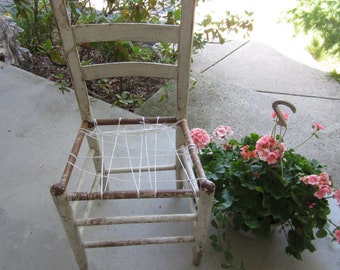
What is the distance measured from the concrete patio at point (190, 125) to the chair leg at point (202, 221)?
12cm

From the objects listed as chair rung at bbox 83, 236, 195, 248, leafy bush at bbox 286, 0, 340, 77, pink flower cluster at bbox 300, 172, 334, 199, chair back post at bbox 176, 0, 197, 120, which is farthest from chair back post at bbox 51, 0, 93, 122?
leafy bush at bbox 286, 0, 340, 77

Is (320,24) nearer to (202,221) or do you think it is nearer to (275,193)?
(275,193)

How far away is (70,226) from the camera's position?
97 cm

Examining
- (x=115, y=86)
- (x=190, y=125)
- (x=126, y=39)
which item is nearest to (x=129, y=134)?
(x=126, y=39)

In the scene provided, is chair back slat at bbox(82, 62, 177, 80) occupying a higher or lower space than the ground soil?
higher

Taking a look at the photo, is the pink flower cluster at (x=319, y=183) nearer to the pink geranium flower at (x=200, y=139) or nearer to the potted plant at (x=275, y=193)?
the potted plant at (x=275, y=193)

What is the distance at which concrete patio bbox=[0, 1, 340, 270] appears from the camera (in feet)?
4.09

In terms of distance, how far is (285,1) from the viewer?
3.45m

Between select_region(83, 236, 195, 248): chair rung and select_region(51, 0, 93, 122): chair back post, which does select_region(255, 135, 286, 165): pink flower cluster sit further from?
select_region(51, 0, 93, 122): chair back post

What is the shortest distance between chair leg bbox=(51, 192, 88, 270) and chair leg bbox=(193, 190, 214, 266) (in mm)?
409

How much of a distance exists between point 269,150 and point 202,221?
347mm

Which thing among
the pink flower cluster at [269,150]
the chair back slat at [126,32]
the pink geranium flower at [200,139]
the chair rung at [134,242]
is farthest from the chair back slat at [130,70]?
the chair rung at [134,242]

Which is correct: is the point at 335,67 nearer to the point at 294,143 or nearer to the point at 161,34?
the point at 294,143

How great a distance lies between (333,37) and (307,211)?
2232mm
